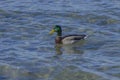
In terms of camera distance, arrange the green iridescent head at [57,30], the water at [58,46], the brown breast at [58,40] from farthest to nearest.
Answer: the green iridescent head at [57,30]
the brown breast at [58,40]
the water at [58,46]

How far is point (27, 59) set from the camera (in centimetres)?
1453

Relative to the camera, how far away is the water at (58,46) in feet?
44.1

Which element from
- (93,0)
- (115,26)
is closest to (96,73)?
(115,26)

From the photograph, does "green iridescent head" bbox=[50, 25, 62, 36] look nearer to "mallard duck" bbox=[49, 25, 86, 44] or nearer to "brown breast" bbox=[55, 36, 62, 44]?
"mallard duck" bbox=[49, 25, 86, 44]

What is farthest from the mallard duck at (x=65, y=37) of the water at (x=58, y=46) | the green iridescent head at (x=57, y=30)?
the water at (x=58, y=46)

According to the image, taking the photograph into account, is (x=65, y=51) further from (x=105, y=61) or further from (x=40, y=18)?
(x=40, y=18)

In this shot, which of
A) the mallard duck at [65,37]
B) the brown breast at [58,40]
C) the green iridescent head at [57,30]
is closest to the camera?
the mallard duck at [65,37]

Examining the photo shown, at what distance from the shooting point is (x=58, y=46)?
54.5ft

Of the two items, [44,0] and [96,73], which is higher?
[44,0]

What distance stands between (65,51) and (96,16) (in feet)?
11.7

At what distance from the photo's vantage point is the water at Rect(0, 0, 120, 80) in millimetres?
13445

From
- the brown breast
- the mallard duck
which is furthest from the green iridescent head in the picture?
the brown breast

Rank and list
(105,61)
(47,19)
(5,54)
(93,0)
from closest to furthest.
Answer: (105,61) → (5,54) → (47,19) → (93,0)

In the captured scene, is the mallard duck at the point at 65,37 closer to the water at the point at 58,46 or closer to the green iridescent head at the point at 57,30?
the green iridescent head at the point at 57,30
